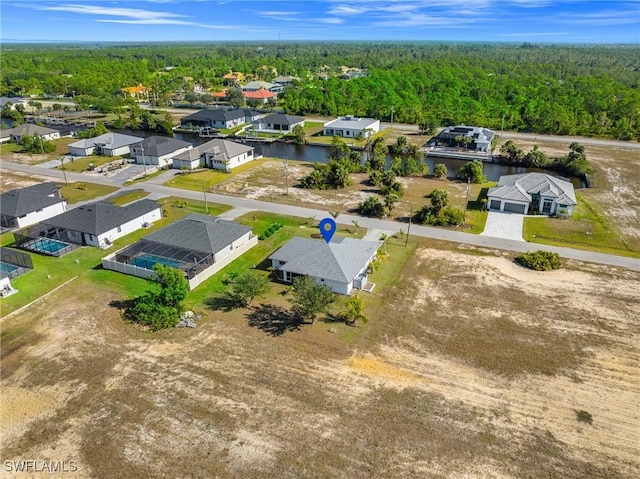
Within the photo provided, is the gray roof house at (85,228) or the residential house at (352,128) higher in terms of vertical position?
the residential house at (352,128)

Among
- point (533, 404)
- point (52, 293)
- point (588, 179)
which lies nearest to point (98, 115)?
point (52, 293)

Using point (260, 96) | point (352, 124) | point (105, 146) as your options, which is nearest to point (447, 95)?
point (352, 124)

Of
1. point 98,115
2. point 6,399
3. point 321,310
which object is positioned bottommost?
point 6,399

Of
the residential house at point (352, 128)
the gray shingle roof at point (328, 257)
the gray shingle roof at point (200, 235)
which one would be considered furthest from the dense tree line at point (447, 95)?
the gray shingle roof at point (200, 235)

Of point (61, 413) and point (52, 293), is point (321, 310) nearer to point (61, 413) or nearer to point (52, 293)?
point (61, 413)

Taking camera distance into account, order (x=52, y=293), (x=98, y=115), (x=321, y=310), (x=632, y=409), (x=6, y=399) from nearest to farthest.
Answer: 1. (x=632, y=409)
2. (x=6, y=399)
3. (x=321, y=310)
4. (x=52, y=293)
5. (x=98, y=115)

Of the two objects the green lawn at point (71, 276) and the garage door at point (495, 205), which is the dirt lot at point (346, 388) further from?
the garage door at point (495, 205)

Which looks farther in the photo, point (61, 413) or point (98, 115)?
point (98, 115)
